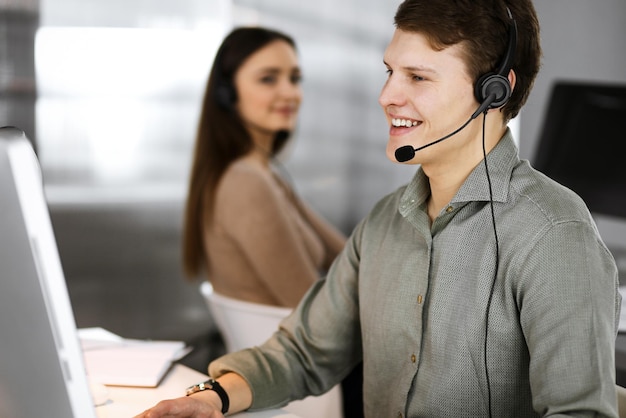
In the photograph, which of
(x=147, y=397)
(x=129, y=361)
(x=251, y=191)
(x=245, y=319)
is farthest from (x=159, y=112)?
(x=147, y=397)

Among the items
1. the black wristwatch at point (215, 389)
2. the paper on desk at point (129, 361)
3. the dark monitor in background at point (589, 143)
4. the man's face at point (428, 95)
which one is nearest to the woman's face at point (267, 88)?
the dark monitor in background at point (589, 143)

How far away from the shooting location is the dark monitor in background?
7.68 ft

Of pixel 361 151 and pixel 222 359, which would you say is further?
pixel 361 151

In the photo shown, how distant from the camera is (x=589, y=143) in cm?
240

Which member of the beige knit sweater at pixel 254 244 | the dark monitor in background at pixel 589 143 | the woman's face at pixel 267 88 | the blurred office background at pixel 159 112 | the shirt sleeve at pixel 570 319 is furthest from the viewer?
the blurred office background at pixel 159 112

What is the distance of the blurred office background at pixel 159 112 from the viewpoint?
3.04m

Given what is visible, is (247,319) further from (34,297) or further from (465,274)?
(34,297)

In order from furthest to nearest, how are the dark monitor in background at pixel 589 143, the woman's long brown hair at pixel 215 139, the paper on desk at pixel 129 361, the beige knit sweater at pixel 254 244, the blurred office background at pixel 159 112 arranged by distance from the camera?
1. the blurred office background at pixel 159 112
2. the woman's long brown hair at pixel 215 139
3. the beige knit sweater at pixel 254 244
4. the dark monitor in background at pixel 589 143
5. the paper on desk at pixel 129 361

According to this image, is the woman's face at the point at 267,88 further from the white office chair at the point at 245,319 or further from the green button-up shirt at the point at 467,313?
the green button-up shirt at the point at 467,313

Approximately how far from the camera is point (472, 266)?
128 cm

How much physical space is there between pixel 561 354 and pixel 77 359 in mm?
658

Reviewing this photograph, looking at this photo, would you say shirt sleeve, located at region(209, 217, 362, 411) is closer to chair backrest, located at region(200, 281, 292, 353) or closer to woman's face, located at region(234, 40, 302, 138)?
chair backrest, located at region(200, 281, 292, 353)

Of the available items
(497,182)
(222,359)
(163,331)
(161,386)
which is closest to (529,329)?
(497,182)

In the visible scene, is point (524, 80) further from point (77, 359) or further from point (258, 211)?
point (258, 211)
